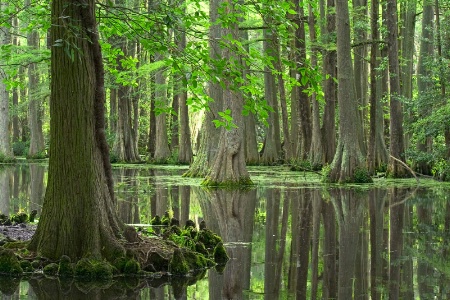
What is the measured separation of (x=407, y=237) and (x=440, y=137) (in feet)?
56.3

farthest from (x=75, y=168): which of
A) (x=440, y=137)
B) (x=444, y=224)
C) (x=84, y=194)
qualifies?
(x=440, y=137)

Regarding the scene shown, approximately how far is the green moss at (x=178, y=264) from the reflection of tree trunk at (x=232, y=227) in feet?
0.97

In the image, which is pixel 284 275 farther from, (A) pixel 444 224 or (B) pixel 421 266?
(A) pixel 444 224

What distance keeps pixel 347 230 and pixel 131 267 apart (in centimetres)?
421

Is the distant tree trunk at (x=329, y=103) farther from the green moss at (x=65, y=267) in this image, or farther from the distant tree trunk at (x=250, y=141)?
the green moss at (x=65, y=267)

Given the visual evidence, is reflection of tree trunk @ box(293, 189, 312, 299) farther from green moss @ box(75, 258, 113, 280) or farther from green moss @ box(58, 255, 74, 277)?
green moss @ box(58, 255, 74, 277)

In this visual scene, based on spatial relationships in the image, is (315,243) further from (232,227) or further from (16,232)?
(16,232)

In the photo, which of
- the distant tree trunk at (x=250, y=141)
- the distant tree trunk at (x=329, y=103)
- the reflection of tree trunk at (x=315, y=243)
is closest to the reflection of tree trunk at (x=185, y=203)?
the reflection of tree trunk at (x=315, y=243)

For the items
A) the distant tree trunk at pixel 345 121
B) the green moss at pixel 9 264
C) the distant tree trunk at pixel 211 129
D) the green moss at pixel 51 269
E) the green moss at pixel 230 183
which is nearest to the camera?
the green moss at pixel 51 269

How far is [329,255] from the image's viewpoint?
29.0ft

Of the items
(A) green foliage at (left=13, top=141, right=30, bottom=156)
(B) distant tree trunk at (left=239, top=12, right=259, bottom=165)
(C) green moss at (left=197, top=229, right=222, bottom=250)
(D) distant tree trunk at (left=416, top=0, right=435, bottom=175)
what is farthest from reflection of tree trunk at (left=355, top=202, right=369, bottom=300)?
(A) green foliage at (left=13, top=141, right=30, bottom=156)

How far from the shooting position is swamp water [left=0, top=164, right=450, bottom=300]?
7.00 meters

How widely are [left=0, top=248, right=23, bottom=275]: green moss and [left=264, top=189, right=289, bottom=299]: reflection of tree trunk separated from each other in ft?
8.54

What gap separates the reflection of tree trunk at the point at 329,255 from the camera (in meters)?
6.92
